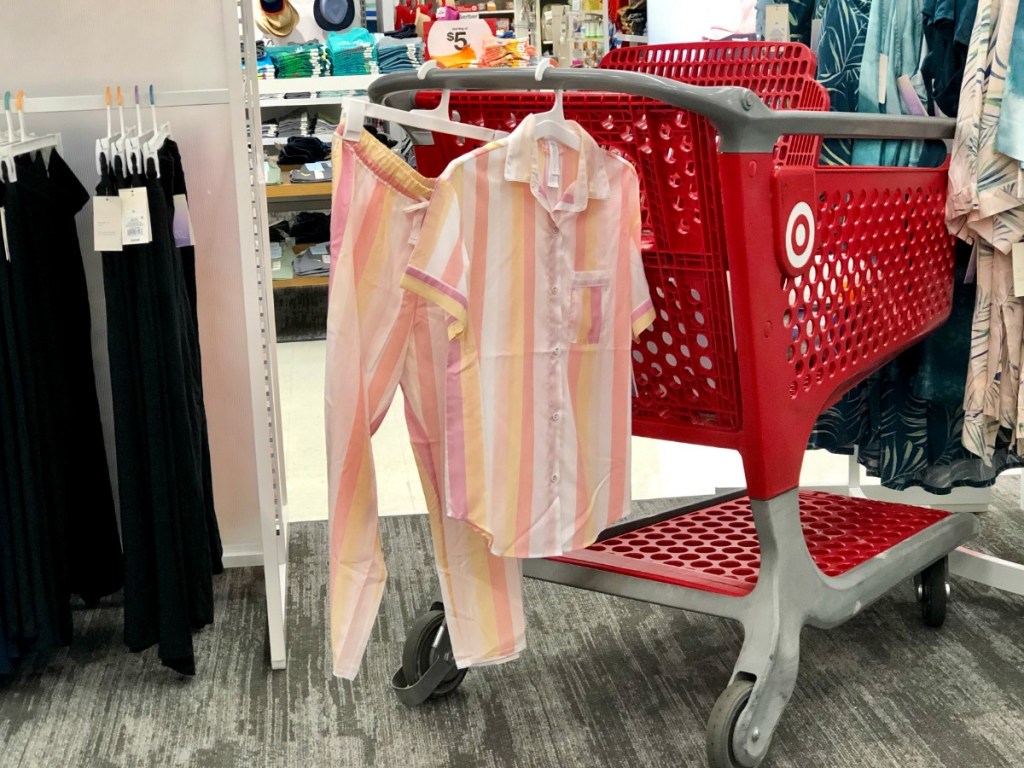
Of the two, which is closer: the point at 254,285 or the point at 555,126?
the point at 555,126

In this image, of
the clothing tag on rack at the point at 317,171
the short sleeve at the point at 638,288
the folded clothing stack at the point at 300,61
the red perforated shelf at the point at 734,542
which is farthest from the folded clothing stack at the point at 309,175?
the short sleeve at the point at 638,288

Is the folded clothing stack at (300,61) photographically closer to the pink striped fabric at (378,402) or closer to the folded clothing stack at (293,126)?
the folded clothing stack at (293,126)

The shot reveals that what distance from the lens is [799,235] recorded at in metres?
1.64

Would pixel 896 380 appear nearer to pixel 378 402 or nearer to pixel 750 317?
pixel 750 317

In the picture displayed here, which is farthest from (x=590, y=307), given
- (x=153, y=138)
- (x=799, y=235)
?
(x=153, y=138)

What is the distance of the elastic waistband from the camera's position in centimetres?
155

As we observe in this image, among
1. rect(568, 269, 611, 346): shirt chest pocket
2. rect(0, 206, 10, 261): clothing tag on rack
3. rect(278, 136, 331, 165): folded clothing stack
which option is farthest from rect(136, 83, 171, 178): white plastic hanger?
rect(278, 136, 331, 165): folded clothing stack

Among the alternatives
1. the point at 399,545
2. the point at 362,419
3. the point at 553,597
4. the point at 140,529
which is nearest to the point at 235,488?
the point at 399,545

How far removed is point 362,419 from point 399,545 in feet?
3.92

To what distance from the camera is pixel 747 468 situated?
168 cm

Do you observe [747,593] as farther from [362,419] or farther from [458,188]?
[458,188]

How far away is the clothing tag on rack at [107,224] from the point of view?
1.99 m

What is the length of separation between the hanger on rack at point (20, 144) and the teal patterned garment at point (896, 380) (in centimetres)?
155

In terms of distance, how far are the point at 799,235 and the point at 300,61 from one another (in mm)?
4156
